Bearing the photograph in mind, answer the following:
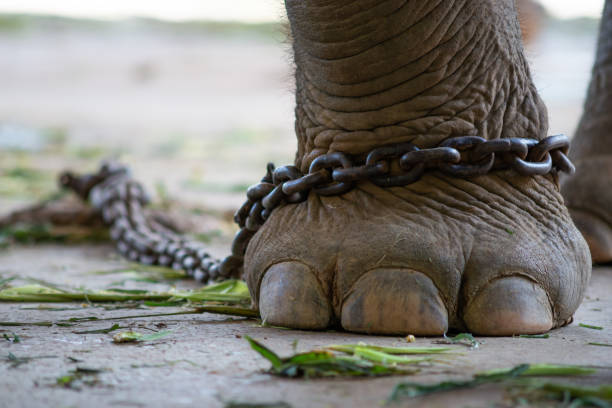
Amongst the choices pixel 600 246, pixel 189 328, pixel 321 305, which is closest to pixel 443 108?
pixel 321 305

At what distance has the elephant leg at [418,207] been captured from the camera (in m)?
1.62

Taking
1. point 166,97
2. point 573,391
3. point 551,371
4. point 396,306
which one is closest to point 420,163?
point 396,306

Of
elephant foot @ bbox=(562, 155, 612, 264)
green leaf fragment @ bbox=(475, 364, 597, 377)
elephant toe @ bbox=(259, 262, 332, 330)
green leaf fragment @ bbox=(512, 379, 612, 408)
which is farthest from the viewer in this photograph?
elephant foot @ bbox=(562, 155, 612, 264)

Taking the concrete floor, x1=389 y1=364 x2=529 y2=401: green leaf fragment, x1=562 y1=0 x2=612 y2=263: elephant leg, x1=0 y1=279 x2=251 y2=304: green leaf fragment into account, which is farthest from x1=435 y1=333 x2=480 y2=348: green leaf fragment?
x1=562 y1=0 x2=612 y2=263: elephant leg

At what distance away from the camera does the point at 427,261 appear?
1628 mm

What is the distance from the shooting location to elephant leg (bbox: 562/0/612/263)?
288 cm

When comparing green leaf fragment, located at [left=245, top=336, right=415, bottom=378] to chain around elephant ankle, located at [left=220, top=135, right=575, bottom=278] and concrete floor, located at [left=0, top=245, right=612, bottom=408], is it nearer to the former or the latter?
concrete floor, located at [left=0, top=245, right=612, bottom=408]

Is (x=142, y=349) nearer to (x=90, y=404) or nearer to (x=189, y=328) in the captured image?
(x=189, y=328)

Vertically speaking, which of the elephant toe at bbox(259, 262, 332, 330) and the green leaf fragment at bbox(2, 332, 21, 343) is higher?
the elephant toe at bbox(259, 262, 332, 330)

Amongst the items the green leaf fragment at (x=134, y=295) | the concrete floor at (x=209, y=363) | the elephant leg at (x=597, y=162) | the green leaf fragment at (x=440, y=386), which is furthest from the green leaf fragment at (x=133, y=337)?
the elephant leg at (x=597, y=162)

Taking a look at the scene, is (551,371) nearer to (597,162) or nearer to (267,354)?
(267,354)

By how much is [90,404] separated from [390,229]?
763 millimetres

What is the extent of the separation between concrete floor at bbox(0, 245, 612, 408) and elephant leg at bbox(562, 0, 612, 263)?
946mm

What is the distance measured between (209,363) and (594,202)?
1.97m
